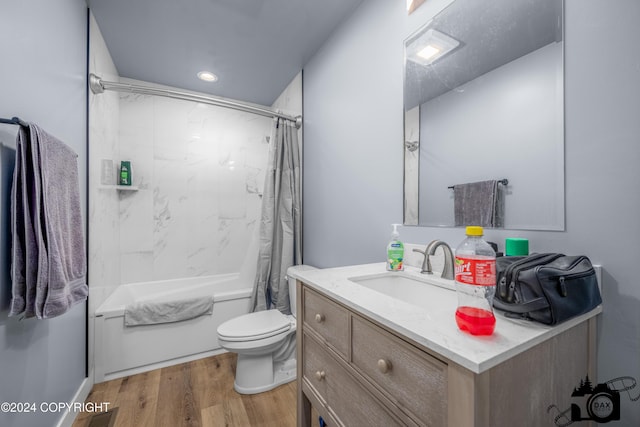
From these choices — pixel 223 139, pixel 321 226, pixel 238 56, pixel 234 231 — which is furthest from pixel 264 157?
pixel 321 226

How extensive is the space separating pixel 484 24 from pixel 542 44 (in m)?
0.27

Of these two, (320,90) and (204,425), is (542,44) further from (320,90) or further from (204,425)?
(204,425)

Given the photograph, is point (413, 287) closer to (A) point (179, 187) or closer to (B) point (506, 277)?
(B) point (506, 277)

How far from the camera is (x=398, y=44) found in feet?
4.40

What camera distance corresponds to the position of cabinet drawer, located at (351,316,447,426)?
0.55 meters

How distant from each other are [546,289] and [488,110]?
2.37 feet

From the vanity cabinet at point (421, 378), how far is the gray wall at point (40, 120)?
110 cm

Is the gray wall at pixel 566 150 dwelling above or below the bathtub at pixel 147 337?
above

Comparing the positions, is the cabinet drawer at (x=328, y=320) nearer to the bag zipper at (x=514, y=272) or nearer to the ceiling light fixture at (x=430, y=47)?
the bag zipper at (x=514, y=272)

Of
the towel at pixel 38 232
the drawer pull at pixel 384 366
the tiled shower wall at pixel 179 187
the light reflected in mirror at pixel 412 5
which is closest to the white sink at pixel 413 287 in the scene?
the drawer pull at pixel 384 366

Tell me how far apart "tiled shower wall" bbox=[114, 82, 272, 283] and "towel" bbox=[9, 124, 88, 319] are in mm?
1551

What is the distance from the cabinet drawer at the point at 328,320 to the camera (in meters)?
0.84

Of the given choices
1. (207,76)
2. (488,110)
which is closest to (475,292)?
(488,110)

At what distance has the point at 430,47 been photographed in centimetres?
120
